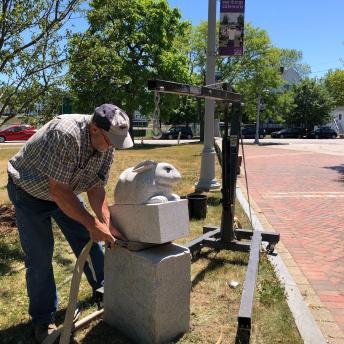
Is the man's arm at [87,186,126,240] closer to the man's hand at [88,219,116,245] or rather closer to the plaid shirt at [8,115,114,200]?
the plaid shirt at [8,115,114,200]

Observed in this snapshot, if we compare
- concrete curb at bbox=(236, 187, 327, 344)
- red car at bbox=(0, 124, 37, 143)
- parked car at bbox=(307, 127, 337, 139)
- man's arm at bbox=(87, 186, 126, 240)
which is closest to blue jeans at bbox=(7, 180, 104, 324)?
man's arm at bbox=(87, 186, 126, 240)

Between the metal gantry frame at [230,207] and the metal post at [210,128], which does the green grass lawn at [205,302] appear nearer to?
the metal gantry frame at [230,207]

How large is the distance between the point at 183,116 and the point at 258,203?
160 ft

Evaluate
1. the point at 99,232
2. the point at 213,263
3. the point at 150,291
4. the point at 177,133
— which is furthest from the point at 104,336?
the point at 177,133

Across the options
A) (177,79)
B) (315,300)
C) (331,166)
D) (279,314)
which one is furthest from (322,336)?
(177,79)

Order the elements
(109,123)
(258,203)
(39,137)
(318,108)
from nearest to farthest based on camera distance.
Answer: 1. (109,123)
2. (39,137)
3. (258,203)
4. (318,108)

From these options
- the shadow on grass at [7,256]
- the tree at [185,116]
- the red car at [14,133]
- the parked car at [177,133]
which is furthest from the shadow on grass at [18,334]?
the tree at [185,116]

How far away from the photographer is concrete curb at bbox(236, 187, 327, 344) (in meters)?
3.54

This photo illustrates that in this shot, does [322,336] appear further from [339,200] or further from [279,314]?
[339,200]

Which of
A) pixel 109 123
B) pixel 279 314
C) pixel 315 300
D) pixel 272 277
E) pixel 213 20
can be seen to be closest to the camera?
pixel 109 123

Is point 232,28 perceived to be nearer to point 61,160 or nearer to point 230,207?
point 230,207

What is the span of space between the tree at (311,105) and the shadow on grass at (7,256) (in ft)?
178

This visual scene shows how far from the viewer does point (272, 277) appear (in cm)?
472

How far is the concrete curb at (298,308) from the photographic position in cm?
354
